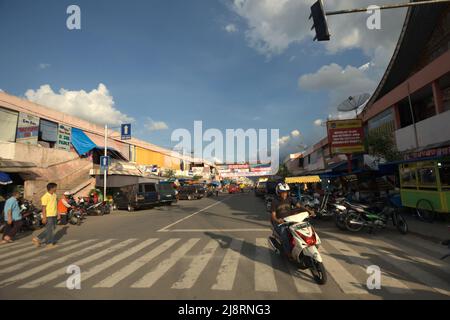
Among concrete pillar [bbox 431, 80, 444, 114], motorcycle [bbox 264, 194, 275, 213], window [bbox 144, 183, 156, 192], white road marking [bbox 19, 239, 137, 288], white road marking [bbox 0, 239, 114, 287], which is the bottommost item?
white road marking [bbox 0, 239, 114, 287]

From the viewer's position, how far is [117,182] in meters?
25.0

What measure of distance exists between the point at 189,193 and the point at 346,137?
67.2 ft

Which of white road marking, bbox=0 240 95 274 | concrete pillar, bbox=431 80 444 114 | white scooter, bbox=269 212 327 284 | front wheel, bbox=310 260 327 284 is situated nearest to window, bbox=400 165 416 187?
concrete pillar, bbox=431 80 444 114

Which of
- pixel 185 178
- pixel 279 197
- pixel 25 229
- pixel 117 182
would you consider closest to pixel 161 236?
pixel 279 197

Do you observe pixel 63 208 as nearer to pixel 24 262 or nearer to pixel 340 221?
pixel 24 262

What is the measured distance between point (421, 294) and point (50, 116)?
26316 millimetres

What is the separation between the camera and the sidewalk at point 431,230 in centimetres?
747

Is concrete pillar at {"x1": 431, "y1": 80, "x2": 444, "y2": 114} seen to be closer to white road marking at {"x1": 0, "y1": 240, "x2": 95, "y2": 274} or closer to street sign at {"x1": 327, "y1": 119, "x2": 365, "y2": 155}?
street sign at {"x1": 327, "y1": 119, "x2": 365, "y2": 155}

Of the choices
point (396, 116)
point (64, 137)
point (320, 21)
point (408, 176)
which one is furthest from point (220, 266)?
point (64, 137)

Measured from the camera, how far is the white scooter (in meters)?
4.51

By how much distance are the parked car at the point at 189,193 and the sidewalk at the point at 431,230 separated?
2581 centimetres

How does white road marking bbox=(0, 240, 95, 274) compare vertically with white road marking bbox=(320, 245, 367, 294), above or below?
below

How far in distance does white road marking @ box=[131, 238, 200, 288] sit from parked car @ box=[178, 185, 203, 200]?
2527 cm
